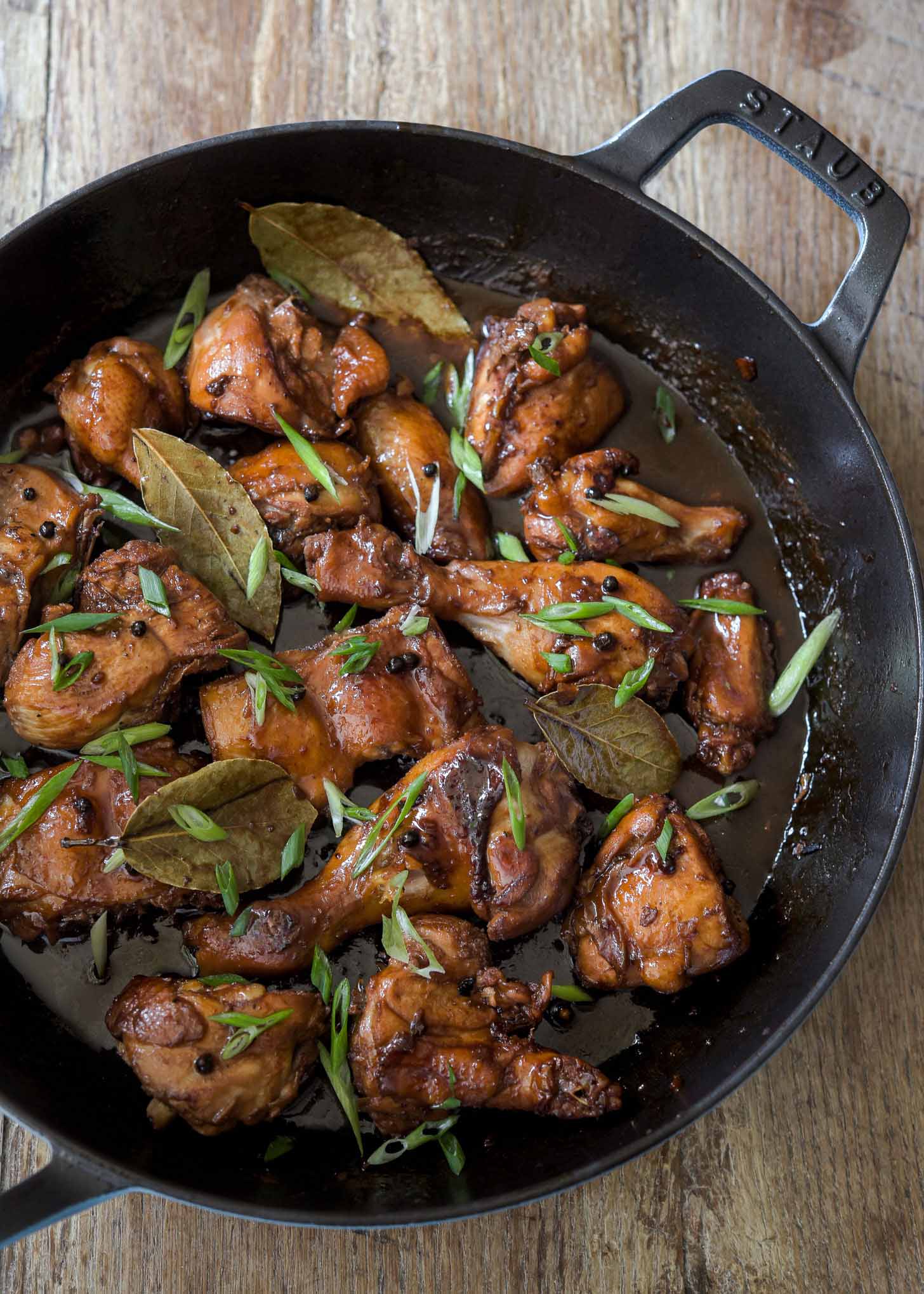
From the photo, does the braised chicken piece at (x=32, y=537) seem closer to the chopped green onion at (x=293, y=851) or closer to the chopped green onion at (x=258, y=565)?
the chopped green onion at (x=258, y=565)

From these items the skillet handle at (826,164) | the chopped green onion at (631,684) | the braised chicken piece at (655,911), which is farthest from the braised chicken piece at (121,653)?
the skillet handle at (826,164)

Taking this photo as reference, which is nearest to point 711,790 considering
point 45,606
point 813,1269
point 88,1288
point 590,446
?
point 590,446

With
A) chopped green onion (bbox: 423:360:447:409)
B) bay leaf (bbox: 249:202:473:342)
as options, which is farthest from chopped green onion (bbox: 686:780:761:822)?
bay leaf (bbox: 249:202:473:342)

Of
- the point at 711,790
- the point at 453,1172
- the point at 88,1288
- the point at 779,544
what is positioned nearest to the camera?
the point at 453,1172

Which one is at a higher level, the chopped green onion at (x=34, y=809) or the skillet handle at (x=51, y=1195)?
the chopped green onion at (x=34, y=809)

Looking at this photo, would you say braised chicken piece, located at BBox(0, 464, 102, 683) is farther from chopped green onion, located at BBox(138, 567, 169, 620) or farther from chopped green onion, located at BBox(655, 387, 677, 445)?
chopped green onion, located at BBox(655, 387, 677, 445)

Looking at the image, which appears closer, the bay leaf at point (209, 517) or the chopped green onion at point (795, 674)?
the bay leaf at point (209, 517)

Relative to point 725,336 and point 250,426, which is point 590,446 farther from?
point 250,426
